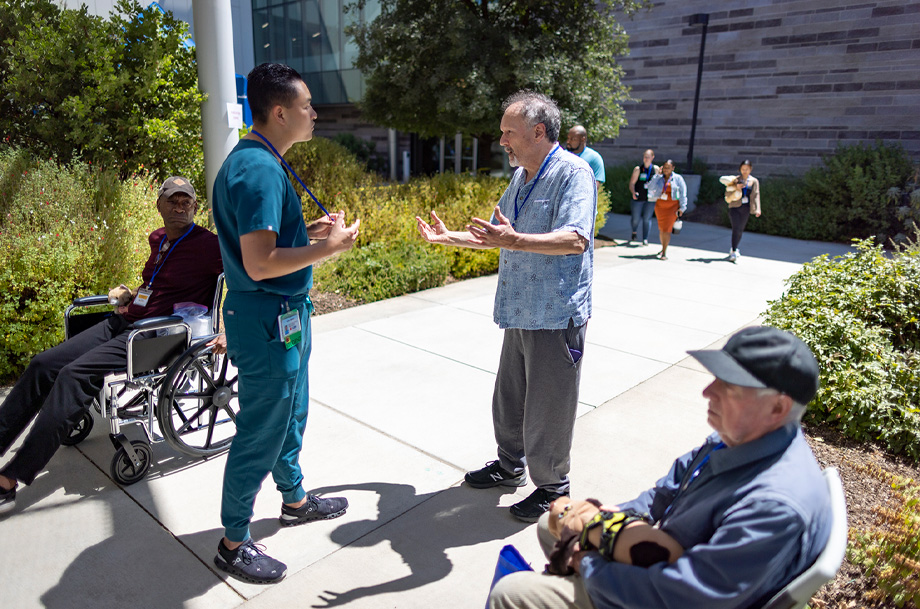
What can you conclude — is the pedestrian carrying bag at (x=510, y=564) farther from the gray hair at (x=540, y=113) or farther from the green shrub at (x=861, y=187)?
the green shrub at (x=861, y=187)

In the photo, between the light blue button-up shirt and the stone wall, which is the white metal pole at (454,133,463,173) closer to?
the stone wall

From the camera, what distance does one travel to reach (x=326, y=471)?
3.50 metres

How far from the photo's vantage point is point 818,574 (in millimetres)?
1376

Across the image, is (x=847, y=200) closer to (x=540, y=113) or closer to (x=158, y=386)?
(x=540, y=113)

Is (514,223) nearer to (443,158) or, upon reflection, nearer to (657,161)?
(657,161)

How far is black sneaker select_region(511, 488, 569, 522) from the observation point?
3064mm

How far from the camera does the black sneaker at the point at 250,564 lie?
2582mm

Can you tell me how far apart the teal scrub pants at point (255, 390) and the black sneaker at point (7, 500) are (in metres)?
1.23

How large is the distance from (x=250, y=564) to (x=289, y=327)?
1000 millimetres

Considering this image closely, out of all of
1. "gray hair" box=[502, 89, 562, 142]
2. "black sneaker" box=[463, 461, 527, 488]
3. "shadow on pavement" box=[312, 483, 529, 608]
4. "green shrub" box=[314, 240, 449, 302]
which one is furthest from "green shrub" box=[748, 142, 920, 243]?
"shadow on pavement" box=[312, 483, 529, 608]

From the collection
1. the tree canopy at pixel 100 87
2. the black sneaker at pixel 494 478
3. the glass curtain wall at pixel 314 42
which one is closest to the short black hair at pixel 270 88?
the black sneaker at pixel 494 478

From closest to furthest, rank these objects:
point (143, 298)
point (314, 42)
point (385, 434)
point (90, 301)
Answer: point (143, 298)
point (90, 301)
point (385, 434)
point (314, 42)

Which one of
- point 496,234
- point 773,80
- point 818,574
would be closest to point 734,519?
point 818,574

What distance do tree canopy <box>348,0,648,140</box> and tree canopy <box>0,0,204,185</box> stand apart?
174 inches
